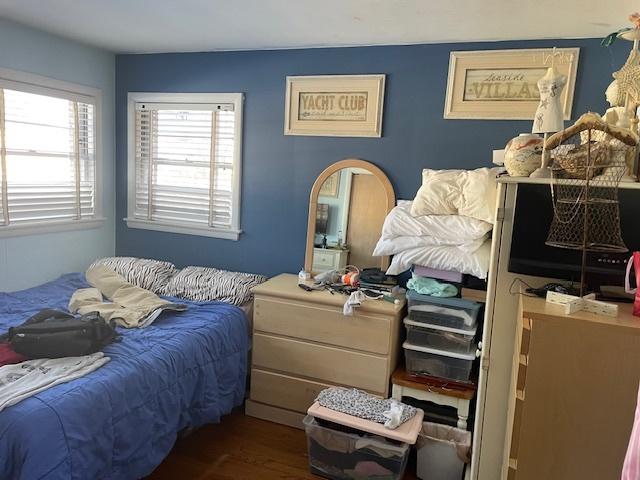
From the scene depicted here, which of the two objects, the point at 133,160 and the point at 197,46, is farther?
the point at 133,160

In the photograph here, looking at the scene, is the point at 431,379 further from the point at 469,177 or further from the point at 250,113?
the point at 250,113

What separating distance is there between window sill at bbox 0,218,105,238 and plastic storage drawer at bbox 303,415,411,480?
7.24 ft

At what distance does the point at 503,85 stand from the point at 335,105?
39.6 inches

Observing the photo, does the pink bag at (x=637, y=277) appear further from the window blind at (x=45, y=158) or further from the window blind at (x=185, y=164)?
the window blind at (x=45, y=158)

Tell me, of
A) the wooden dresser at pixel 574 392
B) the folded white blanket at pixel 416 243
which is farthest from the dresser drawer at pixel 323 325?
the wooden dresser at pixel 574 392

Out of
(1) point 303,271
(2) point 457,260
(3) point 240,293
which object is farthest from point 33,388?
(2) point 457,260

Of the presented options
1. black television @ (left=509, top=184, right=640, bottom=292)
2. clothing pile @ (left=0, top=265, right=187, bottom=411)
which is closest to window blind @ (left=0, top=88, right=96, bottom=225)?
clothing pile @ (left=0, top=265, right=187, bottom=411)

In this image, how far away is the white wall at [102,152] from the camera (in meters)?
3.00

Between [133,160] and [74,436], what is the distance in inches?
95.8

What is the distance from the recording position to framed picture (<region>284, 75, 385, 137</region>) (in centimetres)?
300

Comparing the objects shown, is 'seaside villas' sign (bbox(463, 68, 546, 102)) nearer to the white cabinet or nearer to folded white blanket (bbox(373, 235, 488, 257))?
folded white blanket (bbox(373, 235, 488, 257))

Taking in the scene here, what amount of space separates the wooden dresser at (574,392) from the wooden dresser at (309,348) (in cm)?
113

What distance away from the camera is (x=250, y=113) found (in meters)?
3.32

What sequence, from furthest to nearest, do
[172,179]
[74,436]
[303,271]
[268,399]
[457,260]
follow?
1. [172,179]
2. [303,271]
3. [268,399]
4. [457,260]
5. [74,436]
